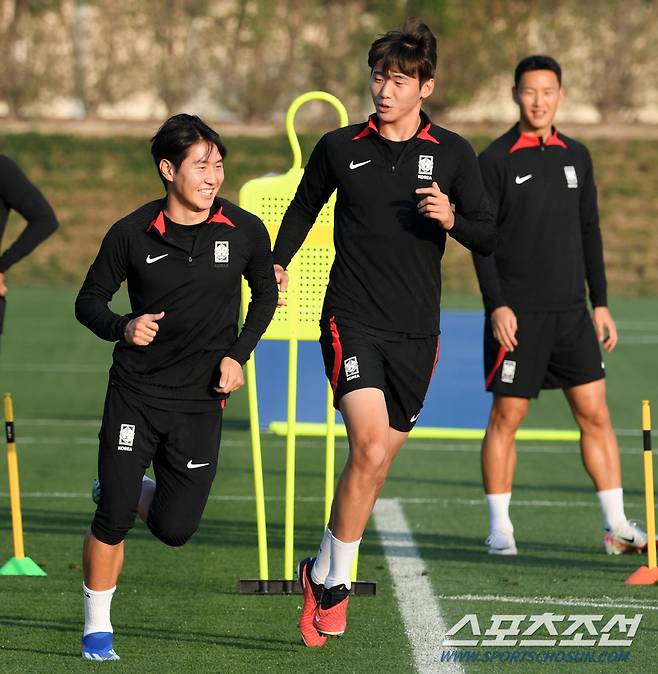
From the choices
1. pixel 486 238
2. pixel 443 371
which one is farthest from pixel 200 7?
pixel 486 238

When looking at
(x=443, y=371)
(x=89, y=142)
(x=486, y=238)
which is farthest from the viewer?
(x=89, y=142)

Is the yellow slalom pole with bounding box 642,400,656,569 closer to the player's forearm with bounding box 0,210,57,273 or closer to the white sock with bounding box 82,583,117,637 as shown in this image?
the white sock with bounding box 82,583,117,637

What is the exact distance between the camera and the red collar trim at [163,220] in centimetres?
605

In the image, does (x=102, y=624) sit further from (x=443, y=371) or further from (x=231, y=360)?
(x=443, y=371)

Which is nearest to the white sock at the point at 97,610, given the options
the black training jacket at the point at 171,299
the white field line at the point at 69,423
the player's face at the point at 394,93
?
the black training jacket at the point at 171,299

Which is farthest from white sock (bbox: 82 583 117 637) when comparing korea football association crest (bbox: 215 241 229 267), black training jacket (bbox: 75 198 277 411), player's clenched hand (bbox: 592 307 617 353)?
player's clenched hand (bbox: 592 307 617 353)

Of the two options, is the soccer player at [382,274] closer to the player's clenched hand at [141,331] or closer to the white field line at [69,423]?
the player's clenched hand at [141,331]

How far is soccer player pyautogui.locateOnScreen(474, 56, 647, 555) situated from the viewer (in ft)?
27.6

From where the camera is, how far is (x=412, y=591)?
740 cm

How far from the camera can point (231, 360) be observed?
240 inches

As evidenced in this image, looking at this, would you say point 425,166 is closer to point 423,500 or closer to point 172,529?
point 172,529

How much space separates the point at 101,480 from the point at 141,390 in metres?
0.35

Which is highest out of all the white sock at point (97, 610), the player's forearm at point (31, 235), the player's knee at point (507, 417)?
the player's forearm at point (31, 235)

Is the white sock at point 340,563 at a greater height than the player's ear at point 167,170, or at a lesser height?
lesser
